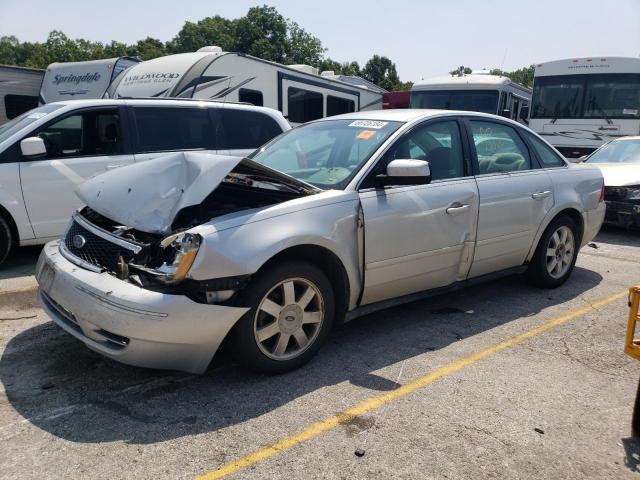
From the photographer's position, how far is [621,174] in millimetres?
8547

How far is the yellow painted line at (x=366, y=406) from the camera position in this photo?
8.50ft

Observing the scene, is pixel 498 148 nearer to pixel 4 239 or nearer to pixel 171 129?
pixel 171 129

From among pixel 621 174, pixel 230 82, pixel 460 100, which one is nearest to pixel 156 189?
pixel 621 174

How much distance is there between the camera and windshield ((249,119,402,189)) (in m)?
3.98

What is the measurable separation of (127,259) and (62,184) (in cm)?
332

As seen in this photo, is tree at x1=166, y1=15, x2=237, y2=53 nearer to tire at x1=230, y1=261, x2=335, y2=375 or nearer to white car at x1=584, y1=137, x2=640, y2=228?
white car at x1=584, y1=137, x2=640, y2=228

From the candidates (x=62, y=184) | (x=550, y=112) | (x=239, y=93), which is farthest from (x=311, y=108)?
(x=62, y=184)

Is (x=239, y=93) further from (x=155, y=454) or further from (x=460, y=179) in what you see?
(x=155, y=454)

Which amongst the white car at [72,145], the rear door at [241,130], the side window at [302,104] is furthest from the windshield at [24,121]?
the side window at [302,104]

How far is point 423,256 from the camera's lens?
13.4 ft

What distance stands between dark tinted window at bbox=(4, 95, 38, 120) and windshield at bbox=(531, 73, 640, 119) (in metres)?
13.0

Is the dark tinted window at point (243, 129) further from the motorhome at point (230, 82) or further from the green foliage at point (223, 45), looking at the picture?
the green foliage at point (223, 45)

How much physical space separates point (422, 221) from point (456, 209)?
387 mm

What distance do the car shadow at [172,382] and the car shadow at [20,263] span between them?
185 centimetres
